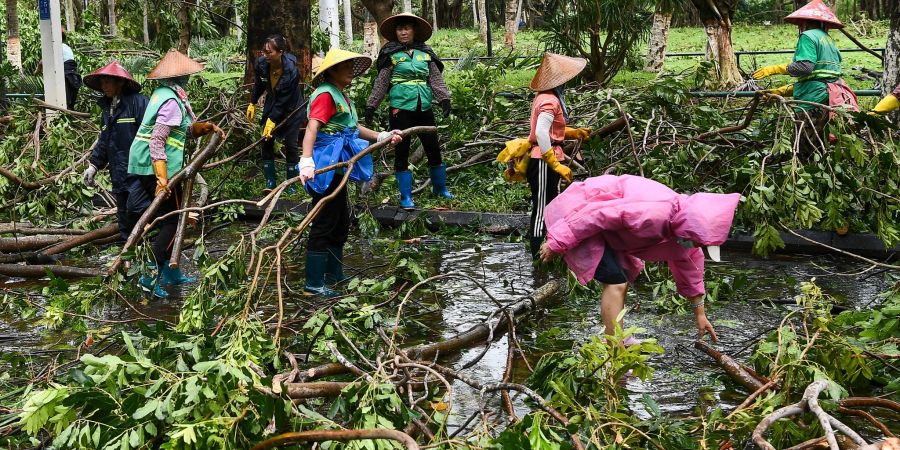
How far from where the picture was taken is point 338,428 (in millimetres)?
4125

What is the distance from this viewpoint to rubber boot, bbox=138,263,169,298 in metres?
7.40

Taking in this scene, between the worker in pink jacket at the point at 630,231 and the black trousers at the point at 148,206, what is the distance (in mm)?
3422

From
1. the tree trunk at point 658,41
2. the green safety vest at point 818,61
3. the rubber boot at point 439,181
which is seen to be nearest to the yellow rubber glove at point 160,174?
the rubber boot at point 439,181

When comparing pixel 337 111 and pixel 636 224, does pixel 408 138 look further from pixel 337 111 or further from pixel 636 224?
pixel 636 224

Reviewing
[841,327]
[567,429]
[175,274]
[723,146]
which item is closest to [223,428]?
[567,429]

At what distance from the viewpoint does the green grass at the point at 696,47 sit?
18484 mm

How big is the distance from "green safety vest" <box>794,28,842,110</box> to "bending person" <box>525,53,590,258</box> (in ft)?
7.91

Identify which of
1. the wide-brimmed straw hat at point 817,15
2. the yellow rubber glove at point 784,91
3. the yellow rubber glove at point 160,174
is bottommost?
the yellow rubber glove at point 160,174

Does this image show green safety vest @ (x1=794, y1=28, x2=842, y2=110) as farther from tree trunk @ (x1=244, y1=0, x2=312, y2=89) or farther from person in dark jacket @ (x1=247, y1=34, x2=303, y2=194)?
tree trunk @ (x1=244, y1=0, x2=312, y2=89)

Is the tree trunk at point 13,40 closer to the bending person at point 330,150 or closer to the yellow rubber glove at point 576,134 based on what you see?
the bending person at point 330,150

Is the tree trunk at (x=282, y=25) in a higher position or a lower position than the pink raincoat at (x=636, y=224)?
higher

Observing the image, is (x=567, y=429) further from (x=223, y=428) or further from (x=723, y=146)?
(x=723, y=146)

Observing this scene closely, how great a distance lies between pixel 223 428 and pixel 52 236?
575 centimetres

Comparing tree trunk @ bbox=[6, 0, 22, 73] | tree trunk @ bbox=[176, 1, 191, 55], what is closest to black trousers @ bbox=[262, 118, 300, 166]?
tree trunk @ bbox=[6, 0, 22, 73]
